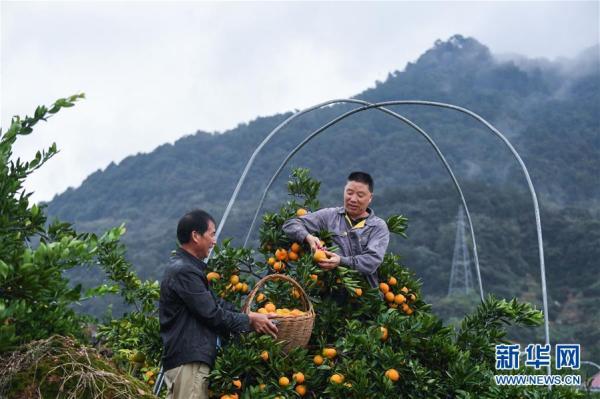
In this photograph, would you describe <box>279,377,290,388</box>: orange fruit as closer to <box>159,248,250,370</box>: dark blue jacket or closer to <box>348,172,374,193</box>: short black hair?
<box>159,248,250,370</box>: dark blue jacket

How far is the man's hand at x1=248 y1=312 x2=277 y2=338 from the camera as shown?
4.38 m

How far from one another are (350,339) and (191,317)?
1.06 metres

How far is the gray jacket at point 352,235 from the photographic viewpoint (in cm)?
516

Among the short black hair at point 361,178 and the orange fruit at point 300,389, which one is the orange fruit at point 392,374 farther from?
the short black hair at point 361,178

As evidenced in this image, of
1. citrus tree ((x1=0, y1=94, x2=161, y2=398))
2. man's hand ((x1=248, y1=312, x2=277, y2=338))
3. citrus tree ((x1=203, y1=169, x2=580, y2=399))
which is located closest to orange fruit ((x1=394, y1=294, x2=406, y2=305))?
citrus tree ((x1=203, y1=169, x2=580, y2=399))

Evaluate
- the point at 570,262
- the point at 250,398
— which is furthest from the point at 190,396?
the point at 570,262

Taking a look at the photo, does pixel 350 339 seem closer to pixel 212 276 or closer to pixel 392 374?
pixel 392 374

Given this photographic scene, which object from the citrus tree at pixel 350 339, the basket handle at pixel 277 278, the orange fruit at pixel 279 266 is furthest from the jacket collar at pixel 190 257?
the orange fruit at pixel 279 266

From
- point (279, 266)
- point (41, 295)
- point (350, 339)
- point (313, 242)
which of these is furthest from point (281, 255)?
point (41, 295)

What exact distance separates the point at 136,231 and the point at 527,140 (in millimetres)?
40180

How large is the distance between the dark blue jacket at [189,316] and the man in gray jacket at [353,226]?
3.63 ft

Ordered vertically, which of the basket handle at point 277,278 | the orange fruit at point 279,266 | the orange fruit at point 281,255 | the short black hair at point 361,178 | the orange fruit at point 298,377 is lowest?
the orange fruit at point 298,377

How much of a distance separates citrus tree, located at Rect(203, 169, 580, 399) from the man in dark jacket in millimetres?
114

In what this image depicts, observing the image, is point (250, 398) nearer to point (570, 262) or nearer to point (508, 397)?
point (508, 397)
